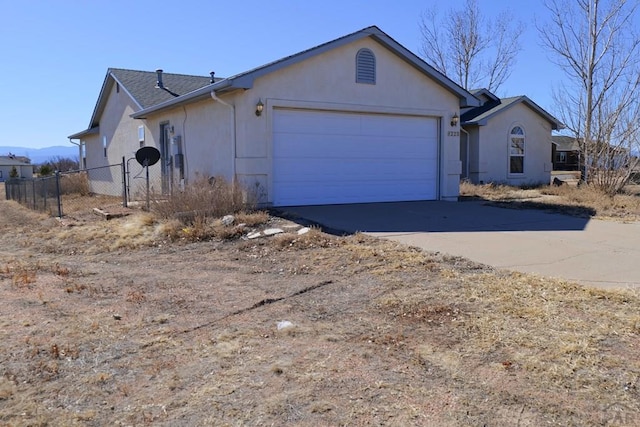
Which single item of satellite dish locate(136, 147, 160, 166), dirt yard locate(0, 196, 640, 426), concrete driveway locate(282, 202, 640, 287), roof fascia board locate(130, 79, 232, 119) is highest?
roof fascia board locate(130, 79, 232, 119)

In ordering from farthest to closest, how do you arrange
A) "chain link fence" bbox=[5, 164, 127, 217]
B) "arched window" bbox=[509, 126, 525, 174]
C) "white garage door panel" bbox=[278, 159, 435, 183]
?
"arched window" bbox=[509, 126, 525, 174] < "chain link fence" bbox=[5, 164, 127, 217] < "white garage door panel" bbox=[278, 159, 435, 183]

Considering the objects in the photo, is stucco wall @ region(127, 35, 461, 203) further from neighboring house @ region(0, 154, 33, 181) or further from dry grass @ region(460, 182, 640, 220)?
neighboring house @ region(0, 154, 33, 181)

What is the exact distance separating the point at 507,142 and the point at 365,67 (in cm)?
1124

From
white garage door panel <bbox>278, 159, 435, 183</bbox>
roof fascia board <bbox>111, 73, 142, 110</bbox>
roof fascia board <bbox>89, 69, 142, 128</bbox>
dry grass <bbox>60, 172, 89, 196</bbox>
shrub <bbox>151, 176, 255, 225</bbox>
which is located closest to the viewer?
shrub <bbox>151, 176, 255, 225</bbox>

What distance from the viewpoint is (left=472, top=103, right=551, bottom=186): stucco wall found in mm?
21766

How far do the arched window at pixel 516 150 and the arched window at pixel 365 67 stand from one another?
11182 millimetres

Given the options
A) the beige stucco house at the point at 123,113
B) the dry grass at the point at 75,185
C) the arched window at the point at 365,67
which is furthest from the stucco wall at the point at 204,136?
the dry grass at the point at 75,185

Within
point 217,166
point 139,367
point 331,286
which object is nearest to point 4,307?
point 139,367

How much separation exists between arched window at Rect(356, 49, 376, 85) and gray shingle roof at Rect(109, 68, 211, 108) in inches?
275

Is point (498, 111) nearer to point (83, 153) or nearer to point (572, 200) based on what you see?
point (572, 200)

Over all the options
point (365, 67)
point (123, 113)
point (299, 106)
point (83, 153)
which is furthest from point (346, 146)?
point (83, 153)

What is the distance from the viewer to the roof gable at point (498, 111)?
2135 cm

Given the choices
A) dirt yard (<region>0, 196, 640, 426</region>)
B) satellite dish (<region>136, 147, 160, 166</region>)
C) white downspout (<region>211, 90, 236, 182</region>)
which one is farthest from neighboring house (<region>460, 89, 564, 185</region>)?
dirt yard (<region>0, 196, 640, 426</region>)

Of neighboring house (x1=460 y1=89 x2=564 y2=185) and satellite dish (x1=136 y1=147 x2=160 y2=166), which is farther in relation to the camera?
neighboring house (x1=460 y1=89 x2=564 y2=185)
